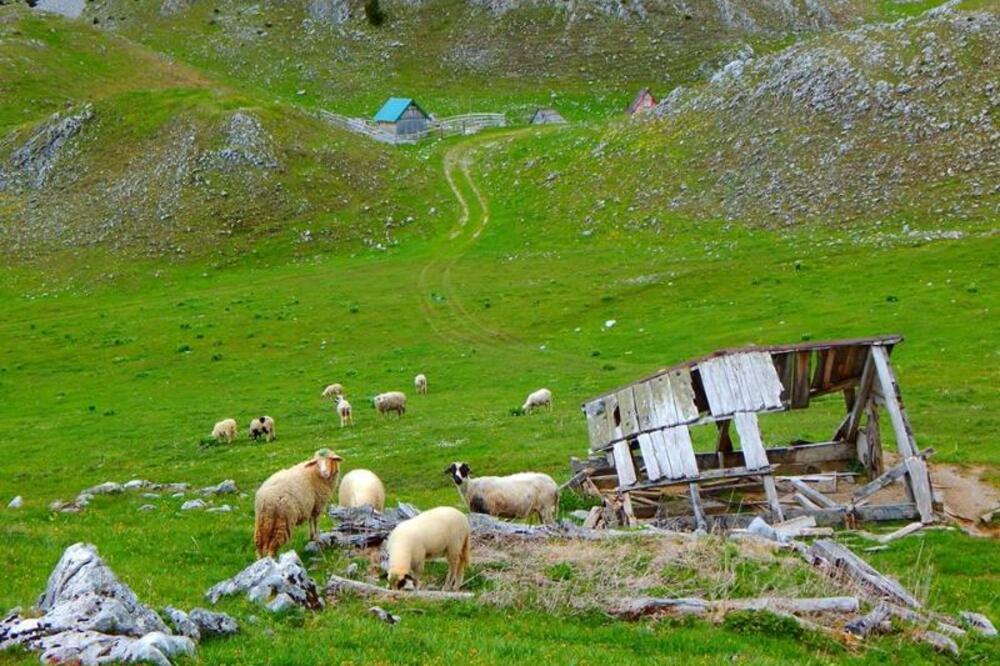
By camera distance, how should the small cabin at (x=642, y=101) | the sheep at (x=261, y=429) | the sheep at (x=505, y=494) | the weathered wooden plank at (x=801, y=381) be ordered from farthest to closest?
the small cabin at (x=642, y=101)
the sheep at (x=261, y=429)
the weathered wooden plank at (x=801, y=381)
the sheep at (x=505, y=494)

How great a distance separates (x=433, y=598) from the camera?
1477 centimetres

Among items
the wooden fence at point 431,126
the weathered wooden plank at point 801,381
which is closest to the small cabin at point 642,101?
the wooden fence at point 431,126

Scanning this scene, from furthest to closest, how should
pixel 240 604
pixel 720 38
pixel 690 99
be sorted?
pixel 720 38
pixel 690 99
pixel 240 604

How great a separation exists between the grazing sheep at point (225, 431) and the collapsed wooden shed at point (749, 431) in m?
17.1

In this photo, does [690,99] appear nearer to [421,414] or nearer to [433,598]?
[421,414]

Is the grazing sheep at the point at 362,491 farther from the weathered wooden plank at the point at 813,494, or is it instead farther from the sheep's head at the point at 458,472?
the weathered wooden plank at the point at 813,494

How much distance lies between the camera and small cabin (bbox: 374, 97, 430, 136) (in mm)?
110000

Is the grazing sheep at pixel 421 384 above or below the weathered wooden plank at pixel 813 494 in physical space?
above

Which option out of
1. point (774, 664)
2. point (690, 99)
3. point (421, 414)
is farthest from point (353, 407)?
point (690, 99)

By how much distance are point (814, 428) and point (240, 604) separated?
2532 cm

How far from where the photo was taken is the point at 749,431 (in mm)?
22906

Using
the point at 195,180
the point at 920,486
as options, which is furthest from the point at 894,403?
the point at 195,180

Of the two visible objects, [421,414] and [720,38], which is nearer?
[421,414]

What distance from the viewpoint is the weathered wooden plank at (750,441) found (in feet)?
74.2
